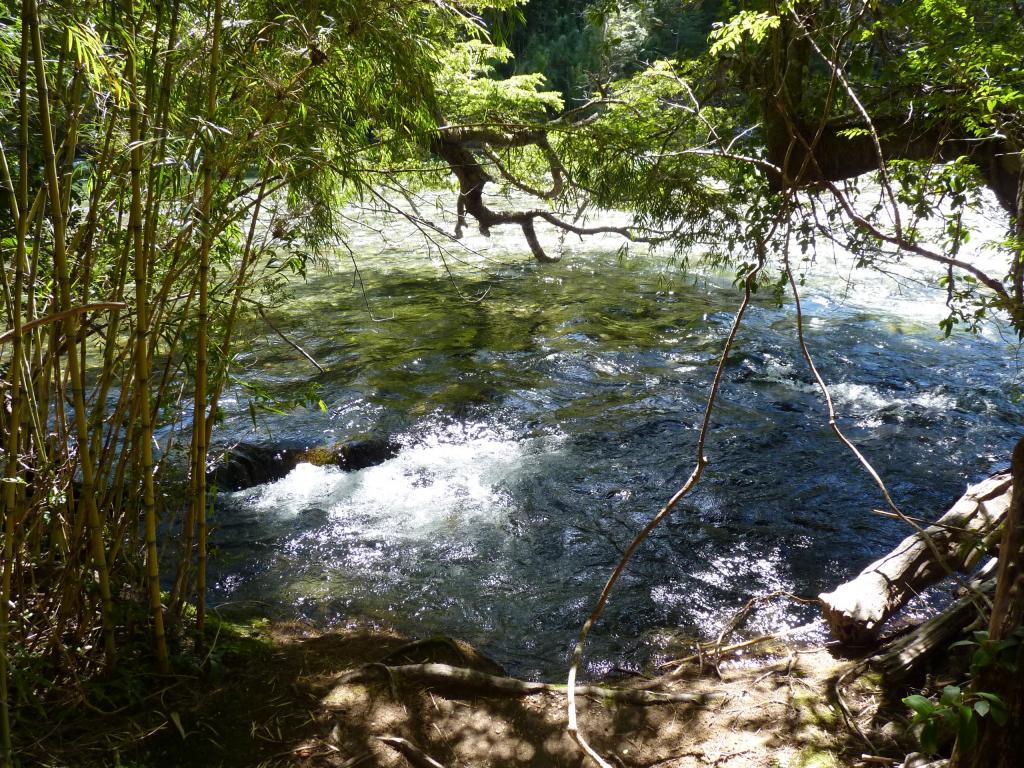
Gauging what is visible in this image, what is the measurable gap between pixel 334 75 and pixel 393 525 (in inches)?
108

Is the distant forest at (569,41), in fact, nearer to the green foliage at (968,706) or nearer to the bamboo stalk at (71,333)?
the bamboo stalk at (71,333)

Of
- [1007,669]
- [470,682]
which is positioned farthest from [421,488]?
[1007,669]

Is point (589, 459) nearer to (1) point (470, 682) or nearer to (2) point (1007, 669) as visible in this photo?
(1) point (470, 682)

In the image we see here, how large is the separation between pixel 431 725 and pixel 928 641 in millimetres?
1712

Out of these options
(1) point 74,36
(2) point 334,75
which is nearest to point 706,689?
(2) point 334,75

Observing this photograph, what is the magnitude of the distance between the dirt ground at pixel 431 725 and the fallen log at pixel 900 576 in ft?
0.82

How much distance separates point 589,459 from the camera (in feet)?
17.7

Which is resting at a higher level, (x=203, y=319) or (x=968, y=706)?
(x=203, y=319)

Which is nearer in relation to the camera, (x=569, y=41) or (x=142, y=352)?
(x=142, y=352)

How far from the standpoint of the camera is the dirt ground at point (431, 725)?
2170 millimetres

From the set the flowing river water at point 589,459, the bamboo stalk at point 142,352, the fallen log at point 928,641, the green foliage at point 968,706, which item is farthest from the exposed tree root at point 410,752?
the fallen log at point 928,641

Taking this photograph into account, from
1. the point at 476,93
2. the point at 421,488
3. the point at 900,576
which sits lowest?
the point at 421,488

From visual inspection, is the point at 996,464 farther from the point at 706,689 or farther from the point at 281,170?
Answer: the point at 281,170

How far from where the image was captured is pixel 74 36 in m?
1.78
